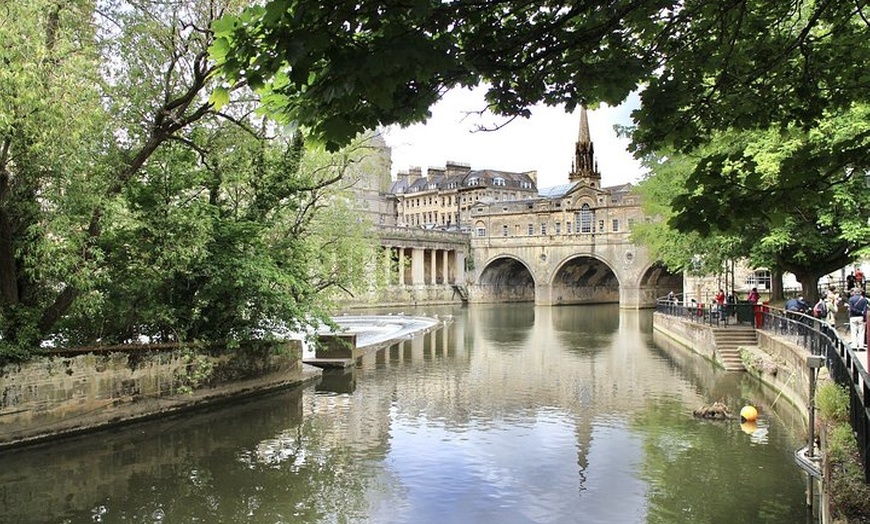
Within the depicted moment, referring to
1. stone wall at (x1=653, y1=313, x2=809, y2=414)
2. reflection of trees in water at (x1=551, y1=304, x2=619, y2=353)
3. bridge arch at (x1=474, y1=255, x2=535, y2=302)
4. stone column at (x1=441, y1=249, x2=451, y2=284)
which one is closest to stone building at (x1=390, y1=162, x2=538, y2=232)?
bridge arch at (x1=474, y1=255, x2=535, y2=302)

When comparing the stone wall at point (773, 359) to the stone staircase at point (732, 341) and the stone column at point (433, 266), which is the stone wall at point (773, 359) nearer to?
the stone staircase at point (732, 341)

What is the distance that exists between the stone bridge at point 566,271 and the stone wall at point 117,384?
46620 millimetres

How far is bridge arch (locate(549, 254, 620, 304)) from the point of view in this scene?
70.1m

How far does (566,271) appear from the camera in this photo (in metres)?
71.4

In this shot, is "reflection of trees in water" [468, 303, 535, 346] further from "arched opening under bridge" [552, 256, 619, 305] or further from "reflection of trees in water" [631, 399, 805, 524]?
"reflection of trees in water" [631, 399, 805, 524]

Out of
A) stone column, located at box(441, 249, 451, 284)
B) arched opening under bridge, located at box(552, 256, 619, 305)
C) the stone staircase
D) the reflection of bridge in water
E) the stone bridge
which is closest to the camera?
the stone staircase

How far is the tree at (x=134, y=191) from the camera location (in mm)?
12656

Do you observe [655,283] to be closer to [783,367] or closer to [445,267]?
[445,267]

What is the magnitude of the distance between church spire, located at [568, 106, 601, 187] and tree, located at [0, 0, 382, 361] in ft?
227

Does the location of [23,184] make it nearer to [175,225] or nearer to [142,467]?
[175,225]

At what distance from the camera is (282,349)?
67.1 ft

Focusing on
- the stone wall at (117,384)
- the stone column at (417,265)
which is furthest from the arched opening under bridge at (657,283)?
the stone wall at (117,384)

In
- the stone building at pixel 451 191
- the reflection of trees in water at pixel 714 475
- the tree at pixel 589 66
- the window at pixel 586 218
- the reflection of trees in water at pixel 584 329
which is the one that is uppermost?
the stone building at pixel 451 191

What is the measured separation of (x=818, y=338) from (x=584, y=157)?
72949 millimetres
